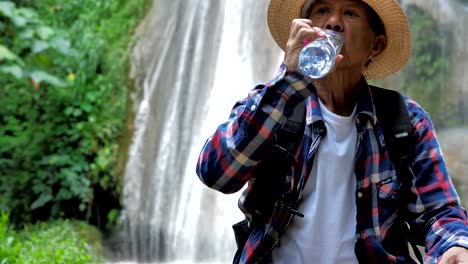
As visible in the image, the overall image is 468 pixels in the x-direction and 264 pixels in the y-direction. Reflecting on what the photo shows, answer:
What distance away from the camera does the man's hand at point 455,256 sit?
191 cm

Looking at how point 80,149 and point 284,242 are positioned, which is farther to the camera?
point 80,149

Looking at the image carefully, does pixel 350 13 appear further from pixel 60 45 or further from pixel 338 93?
pixel 60 45

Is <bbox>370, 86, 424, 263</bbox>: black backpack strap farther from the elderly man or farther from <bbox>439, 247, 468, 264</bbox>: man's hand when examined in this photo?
<bbox>439, 247, 468, 264</bbox>: man's hand

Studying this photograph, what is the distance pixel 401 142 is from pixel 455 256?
0.34m

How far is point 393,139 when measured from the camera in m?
2.07

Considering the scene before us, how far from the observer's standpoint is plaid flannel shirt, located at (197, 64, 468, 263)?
197cm

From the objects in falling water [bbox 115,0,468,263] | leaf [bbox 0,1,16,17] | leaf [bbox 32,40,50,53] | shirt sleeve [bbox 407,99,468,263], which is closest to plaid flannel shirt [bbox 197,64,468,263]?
shirt sleeve [bbox 407,99,468,263]

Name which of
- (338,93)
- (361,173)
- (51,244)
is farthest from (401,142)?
(51,244)

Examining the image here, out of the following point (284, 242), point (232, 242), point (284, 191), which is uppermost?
point (284, 191)

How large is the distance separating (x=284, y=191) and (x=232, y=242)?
444 centimetres

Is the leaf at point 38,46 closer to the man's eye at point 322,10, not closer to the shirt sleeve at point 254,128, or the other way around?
the man's eye at point 322,10

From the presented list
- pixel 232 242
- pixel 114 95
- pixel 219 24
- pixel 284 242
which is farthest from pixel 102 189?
pixel 284 242

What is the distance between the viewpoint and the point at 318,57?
6.46 ft

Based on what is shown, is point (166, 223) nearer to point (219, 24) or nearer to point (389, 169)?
point (219, 24)
